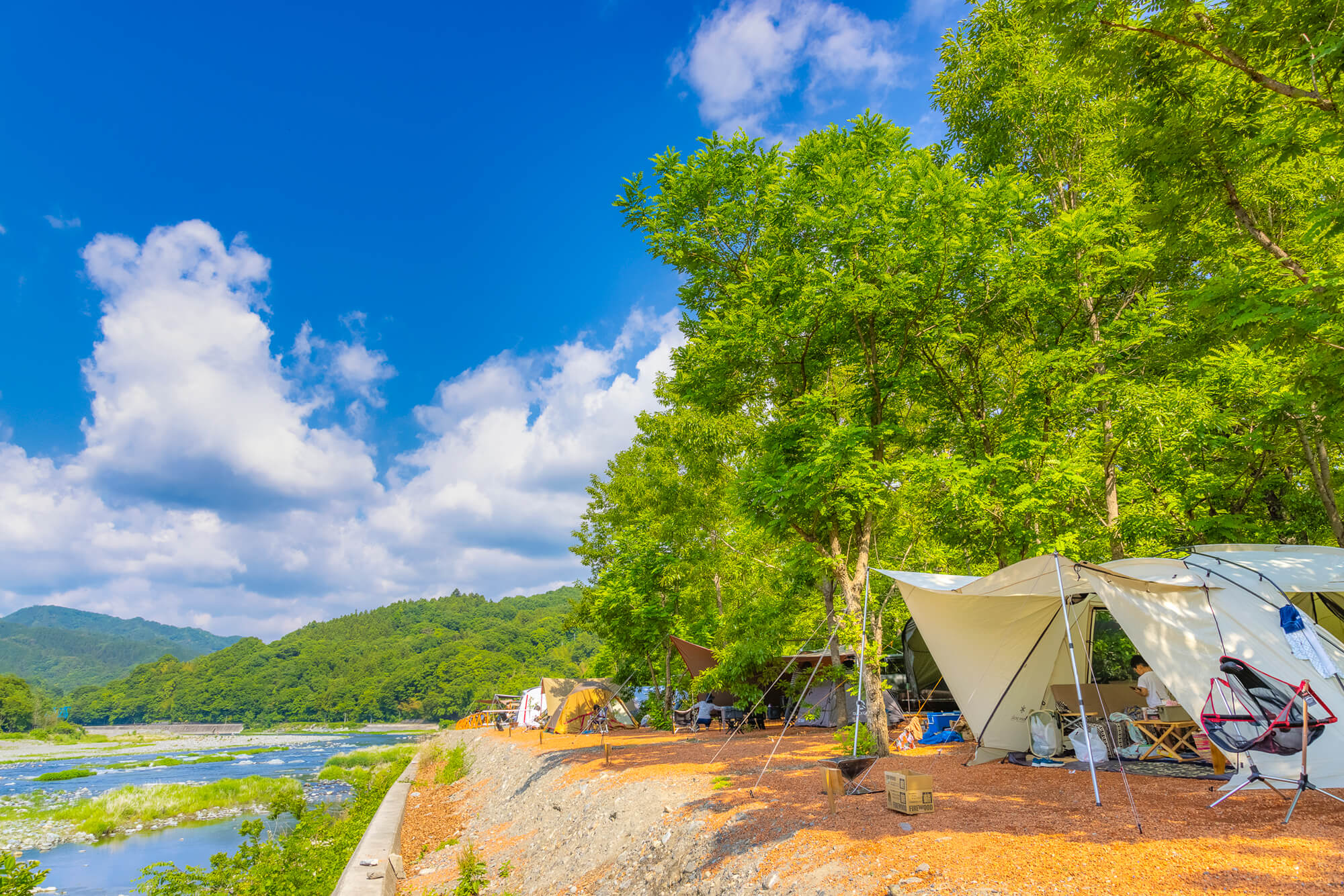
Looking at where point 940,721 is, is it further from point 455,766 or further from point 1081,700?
point 455,766

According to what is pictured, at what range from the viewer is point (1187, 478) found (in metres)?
11.1

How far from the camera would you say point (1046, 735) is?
8.89 meters

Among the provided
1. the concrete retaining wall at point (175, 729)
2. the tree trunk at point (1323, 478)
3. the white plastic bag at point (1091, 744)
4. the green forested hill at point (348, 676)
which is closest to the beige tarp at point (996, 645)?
the white plastic bag at point (1091, 744)

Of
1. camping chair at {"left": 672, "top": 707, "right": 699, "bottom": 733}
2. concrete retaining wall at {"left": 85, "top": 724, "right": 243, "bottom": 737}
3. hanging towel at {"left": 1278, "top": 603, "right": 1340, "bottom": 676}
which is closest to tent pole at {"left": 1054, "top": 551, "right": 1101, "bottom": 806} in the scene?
hanging towel at {"left": 1278, "top": 603, "right": 1340, "bottom": 676}

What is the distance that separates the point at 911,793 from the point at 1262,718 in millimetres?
3062

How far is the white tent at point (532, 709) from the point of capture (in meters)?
28.7

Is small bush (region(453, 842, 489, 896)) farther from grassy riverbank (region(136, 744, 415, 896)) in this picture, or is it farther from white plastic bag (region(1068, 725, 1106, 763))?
white plastic bag (region(1068, 725, 1106, 763))

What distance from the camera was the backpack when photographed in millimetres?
8852

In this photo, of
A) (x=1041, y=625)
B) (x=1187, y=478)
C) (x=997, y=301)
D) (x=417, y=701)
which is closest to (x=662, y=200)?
(x=997, y=301)

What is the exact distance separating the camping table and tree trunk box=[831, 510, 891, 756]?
3.22 m

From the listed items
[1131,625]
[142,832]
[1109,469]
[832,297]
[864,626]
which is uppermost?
[832,297]

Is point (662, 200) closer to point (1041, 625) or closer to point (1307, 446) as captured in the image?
point (1041, 625)

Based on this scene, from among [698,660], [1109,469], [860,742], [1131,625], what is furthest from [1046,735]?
[698,660]

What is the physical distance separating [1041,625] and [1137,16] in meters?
7.61
